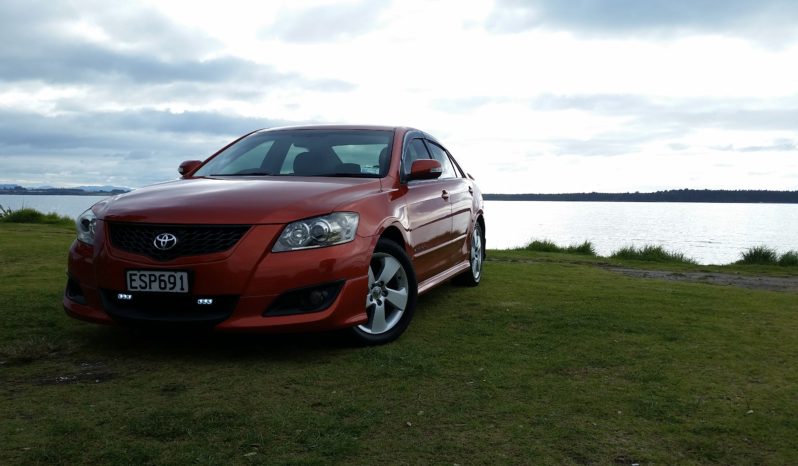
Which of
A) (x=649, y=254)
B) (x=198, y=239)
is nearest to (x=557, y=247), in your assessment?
(x=649, y=254)

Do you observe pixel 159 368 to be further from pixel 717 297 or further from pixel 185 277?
pixel 717 297

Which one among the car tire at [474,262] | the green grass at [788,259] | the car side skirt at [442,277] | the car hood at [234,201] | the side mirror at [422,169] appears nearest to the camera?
the car hood at [234,201]

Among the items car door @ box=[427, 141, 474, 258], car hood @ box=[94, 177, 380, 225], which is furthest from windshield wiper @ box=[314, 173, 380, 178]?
car door @ box=[427, 141, 474, 258]

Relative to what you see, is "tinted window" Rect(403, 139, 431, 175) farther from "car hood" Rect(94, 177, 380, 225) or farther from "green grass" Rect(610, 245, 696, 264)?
"green grass" Rect(610, 245, 696, 264)

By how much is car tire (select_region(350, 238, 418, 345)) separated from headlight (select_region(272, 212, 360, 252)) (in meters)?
0.33

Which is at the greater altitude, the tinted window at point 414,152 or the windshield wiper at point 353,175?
the tinted window at point 414,152

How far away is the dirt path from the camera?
9086mm

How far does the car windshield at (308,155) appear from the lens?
5348 millimetres

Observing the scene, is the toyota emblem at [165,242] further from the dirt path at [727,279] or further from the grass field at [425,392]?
the dirt path at [727,279]

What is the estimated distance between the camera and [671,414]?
10.7 ft

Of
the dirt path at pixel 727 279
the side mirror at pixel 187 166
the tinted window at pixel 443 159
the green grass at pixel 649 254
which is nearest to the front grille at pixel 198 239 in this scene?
the side mirror at pixel 187 166

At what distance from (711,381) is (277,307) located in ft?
7.91

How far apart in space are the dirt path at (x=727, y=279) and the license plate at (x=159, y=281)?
23.8ft

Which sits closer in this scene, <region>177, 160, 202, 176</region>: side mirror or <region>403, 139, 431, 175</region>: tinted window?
<region>403, 139, 431, 175</region>: tinted window
